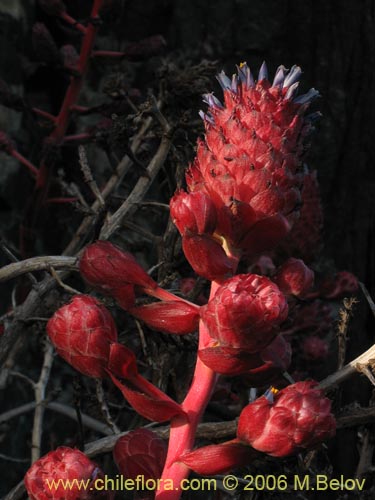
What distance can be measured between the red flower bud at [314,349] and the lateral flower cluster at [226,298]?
73 cm

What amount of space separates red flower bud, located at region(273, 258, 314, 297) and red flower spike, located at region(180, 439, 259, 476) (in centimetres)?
19

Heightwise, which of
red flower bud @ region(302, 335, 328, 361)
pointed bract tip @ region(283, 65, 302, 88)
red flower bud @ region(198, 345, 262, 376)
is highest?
pointed bract tip @ region(283, 65, 302, 88)

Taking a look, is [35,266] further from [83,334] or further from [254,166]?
[254,166]

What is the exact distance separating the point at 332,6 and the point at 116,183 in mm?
925

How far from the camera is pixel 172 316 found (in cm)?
82

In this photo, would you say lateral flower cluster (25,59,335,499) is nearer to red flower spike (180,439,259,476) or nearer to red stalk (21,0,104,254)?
Result: red flower spike (180,439,259,476)

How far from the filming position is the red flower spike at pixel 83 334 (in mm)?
798

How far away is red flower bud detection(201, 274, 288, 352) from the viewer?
71 centimetres

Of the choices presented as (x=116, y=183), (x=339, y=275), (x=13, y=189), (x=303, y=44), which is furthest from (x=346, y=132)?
(x=13, y=189)

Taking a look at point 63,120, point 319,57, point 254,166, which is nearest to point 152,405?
point 254,166

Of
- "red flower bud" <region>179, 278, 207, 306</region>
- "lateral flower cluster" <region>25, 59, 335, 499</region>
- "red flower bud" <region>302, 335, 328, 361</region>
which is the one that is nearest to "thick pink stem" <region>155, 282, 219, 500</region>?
"lateral flower cluster" <region>25, 59, 335, 499</region>

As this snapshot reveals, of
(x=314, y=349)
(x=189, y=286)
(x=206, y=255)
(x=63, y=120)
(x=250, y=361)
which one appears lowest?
(x=314, y=349)

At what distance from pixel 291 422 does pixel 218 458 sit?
0.10m

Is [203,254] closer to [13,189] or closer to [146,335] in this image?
[146,335]
